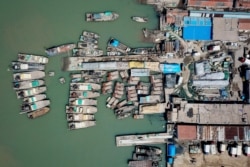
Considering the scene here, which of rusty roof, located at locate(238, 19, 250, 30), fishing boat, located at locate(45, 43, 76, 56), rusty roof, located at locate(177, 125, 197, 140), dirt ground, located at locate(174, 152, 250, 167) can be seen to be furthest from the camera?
dirt ground, located at locate(174, 152, 250, 167)

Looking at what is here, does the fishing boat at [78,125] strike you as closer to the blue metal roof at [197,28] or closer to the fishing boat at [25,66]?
the fishing boat at [25,66]

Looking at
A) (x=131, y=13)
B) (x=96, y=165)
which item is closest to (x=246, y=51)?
(x=131, y=13)

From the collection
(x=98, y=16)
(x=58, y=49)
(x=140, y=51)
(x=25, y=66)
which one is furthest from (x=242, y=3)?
(x=25, y=66)

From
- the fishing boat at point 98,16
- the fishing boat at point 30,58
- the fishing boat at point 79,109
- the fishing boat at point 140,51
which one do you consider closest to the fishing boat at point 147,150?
the fishing boat at point 79,109

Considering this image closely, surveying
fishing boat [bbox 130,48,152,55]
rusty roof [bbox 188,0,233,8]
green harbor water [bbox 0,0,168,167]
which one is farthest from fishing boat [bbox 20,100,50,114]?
rusty roof [bbox 188,0,233,8]

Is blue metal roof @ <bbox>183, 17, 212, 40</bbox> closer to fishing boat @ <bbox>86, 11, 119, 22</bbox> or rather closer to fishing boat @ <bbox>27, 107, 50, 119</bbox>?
fishing boat @ <bbox>86, 11, 119, 22</bbox>

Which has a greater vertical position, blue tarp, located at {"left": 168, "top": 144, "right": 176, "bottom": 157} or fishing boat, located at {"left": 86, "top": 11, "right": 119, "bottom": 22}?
fishing boat, located at {"left": 86, "top": 11, "right": 119, "bottom": 22}

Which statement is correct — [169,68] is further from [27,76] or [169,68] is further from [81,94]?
[27,76]
